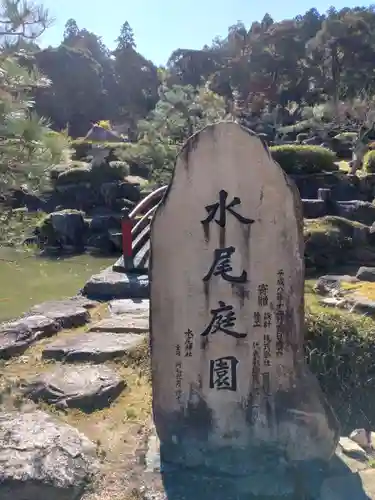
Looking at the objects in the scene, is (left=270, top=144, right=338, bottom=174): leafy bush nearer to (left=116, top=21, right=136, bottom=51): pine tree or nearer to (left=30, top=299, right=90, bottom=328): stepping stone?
(left=30, top=299, right=90, bottom=328): stepping stone

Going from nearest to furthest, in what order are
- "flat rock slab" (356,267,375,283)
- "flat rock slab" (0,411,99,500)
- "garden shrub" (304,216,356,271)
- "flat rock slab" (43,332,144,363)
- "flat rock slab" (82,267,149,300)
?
"flat rock slab" (0,411,99,500) → "flat rock slab" (43,332,144,363) → "flat rock slab" (356,267,375,283) → "flat rock slab" (82,267,149,300) → "garden shrub" (304,216,356,271)

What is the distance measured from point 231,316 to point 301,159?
36.5 ft

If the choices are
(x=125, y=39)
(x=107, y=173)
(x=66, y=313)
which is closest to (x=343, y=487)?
(x=66, y=313)

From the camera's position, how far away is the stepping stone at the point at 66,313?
5.03 meters

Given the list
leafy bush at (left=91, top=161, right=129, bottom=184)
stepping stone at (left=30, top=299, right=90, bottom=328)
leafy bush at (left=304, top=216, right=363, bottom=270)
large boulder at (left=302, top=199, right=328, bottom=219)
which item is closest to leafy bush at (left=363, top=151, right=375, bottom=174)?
large boulder at (left=302, top=199, right=328, bottom=219)

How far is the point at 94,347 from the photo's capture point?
4.28 metres

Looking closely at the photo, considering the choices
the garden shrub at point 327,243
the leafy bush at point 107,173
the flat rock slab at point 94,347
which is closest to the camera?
the flat rock slab at point 94,347

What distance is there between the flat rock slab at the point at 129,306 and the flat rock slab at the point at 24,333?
0.61 m

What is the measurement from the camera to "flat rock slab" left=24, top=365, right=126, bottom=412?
345cm

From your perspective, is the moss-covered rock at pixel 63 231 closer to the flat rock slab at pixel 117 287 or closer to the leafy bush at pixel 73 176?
the leafy bush at pixel 73 176

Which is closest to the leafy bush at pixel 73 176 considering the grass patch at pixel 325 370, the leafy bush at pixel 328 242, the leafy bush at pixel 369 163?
the leafy bush at pixel 369 163

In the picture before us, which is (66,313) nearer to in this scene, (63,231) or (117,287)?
(117,287)

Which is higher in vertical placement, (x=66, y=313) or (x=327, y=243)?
(x=327, y=243)

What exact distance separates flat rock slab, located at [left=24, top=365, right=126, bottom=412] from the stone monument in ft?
2.68
